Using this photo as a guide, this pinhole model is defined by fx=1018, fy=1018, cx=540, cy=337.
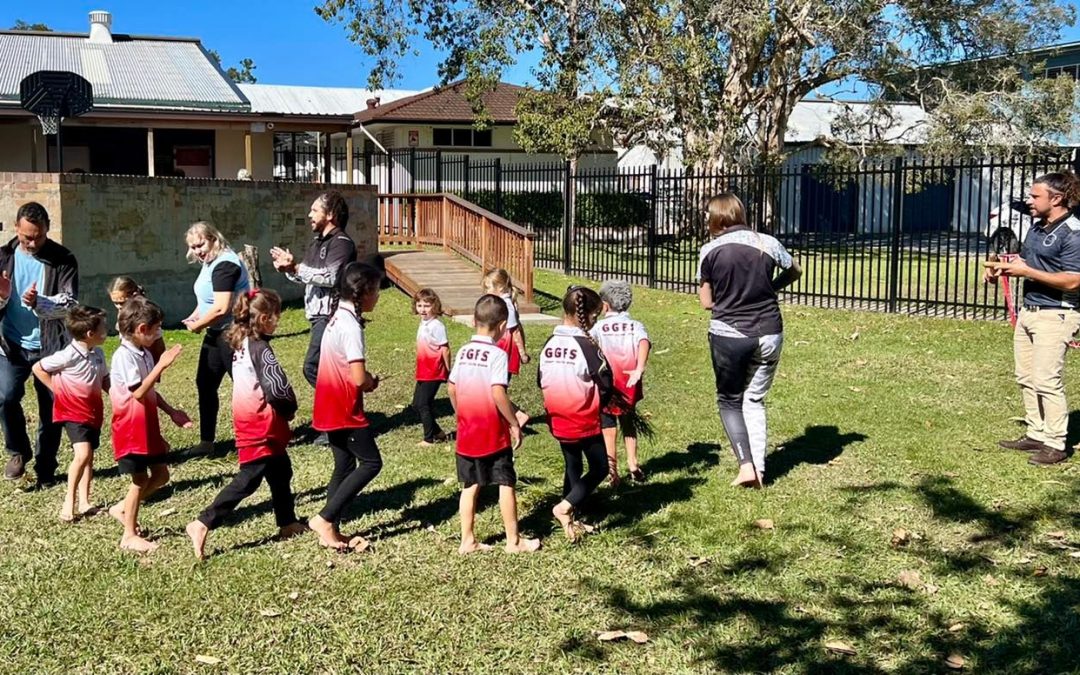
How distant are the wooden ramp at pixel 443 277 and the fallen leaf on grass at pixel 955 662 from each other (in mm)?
9953

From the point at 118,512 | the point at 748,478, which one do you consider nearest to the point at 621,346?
the point at 748,478

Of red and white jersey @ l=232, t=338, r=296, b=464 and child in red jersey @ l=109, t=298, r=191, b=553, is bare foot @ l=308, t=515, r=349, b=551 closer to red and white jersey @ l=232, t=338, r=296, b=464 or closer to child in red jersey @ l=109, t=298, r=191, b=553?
red and white jersey @ l=232, t=338, r=296, b=464

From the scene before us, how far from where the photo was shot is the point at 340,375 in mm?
5203

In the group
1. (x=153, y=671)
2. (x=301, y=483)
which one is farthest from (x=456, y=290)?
(x=153, y=671)

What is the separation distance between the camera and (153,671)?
155 inches

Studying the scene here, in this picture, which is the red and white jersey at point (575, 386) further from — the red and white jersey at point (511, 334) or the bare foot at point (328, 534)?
the red and white jersey at point (511, 334)

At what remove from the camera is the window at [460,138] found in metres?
33.1

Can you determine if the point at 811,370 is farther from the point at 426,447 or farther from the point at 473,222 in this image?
the point at 473,222

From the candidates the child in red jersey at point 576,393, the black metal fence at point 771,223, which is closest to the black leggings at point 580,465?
the child in red jersey at point 576,393

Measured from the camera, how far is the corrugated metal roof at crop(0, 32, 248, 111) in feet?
79.3

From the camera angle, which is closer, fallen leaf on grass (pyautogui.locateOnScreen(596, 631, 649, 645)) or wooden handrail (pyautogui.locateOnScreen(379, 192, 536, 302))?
fallen leaf on grass (pyautogui.locateOnScreen(596, 631, 649, 645))

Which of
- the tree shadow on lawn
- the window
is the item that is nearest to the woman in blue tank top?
the tree shadow on lawn

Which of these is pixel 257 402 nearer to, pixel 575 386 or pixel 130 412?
pixel 130 412

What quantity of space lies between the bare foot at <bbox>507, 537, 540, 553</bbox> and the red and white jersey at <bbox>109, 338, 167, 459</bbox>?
198cm
